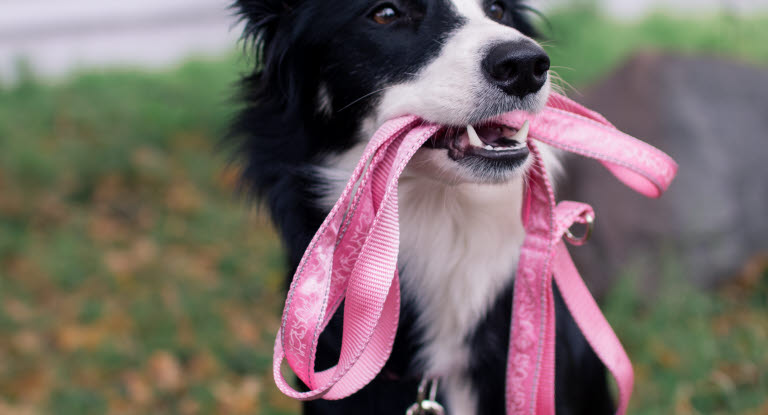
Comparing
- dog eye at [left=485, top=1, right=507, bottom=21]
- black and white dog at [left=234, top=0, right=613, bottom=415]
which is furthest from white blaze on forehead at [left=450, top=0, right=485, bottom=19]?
dog eye at [left=485, top=1, right=507, bottom=21]

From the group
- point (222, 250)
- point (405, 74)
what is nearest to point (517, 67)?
point (405, 74)

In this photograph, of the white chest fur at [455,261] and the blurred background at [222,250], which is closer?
the white chest fur at [455,261]

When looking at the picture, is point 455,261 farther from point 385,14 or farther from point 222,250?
point 222,250

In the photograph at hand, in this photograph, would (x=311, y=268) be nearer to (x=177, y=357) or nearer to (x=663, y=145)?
(x=177, y=357)

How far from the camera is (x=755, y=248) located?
383 cm

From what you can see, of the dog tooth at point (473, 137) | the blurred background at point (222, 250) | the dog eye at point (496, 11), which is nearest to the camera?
the dog tooth at point (473, 137)

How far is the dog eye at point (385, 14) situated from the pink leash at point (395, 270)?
34cm

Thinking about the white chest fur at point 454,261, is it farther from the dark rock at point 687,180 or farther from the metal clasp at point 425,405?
the dark rock at point 687,180

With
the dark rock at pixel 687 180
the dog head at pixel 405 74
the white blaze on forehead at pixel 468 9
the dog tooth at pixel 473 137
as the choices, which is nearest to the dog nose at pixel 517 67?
the dog head at pixel 405 74

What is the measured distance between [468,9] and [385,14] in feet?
0.70

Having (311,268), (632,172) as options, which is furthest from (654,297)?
(311,268)

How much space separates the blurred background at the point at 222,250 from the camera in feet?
10.6

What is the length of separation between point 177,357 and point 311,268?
2.41 meters

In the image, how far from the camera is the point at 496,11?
6.72 feet
